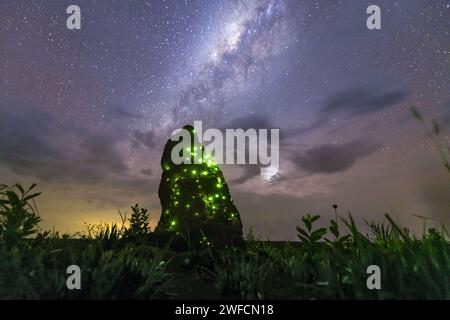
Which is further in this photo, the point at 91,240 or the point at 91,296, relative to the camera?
the point at 91,240

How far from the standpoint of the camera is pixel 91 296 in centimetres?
302
